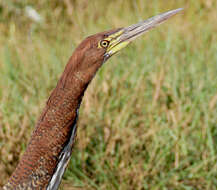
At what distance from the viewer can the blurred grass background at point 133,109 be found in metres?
3.17

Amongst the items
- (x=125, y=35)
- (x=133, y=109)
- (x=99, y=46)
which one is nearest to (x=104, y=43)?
(x=99, y=46)

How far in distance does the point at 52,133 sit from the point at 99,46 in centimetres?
53

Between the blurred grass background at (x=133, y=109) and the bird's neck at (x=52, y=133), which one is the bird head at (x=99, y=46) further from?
the blurred grass background at (x=133, y=109)

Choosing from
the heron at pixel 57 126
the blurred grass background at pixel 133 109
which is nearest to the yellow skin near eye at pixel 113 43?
the heron at pixel 57 126

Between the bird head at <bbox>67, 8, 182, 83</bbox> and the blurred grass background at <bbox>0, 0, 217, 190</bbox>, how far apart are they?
0.97 metres

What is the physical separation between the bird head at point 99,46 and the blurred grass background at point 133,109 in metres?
0.97

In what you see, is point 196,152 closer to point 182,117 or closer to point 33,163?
point 182,117

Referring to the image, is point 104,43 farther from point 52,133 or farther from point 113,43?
point 52,133

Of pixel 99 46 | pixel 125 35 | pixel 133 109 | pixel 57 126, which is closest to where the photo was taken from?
pixel 57 126

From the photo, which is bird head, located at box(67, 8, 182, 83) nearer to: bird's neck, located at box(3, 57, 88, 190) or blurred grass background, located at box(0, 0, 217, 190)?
bird's neck, located at box(3, 57, 88, 190)

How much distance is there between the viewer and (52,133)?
2193 mm

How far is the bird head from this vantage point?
2.20 metres

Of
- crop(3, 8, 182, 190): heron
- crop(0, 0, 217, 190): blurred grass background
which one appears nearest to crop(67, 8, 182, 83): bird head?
crop(3, 8, 182, 190): heron

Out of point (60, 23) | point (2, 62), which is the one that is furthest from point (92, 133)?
point (60, 23)
